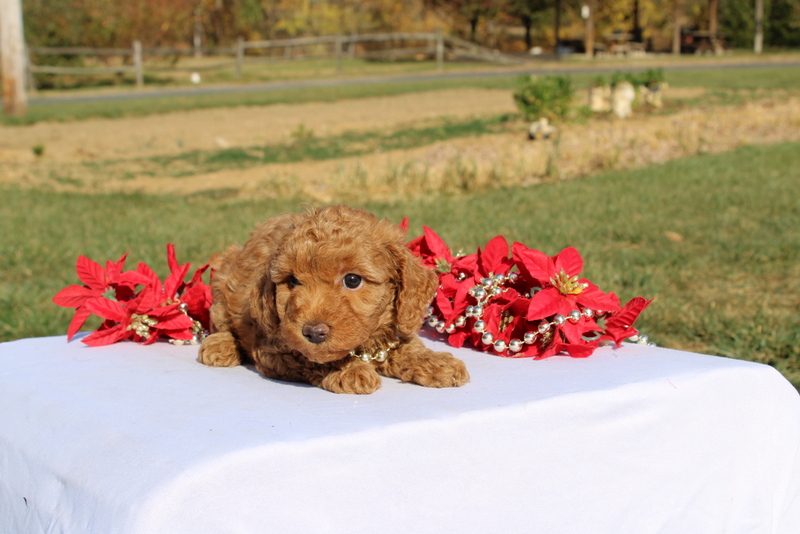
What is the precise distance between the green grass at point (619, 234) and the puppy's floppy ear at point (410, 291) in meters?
2.48

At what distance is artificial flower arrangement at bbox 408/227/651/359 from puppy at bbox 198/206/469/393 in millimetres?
460

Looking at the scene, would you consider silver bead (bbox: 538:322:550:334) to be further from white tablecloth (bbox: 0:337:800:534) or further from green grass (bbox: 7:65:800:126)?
green grass (bbox: 7:65:800:126)

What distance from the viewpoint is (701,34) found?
184ft

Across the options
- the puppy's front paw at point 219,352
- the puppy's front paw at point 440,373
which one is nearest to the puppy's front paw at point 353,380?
the puppy's front paw at point 440,373

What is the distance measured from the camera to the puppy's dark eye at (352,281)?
2.24 metres

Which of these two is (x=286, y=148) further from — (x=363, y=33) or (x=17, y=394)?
(x=363, y=33)

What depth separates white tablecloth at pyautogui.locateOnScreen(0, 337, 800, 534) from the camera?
1843 mm

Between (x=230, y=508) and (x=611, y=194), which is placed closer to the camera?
(x=230, y=508)

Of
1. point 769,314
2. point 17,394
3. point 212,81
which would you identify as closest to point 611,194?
point 769,314

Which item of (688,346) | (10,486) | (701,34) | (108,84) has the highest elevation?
(701,34)

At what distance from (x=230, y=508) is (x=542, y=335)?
1.47m

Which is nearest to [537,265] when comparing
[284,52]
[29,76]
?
[29,76]

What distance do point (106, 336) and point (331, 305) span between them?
1424mm

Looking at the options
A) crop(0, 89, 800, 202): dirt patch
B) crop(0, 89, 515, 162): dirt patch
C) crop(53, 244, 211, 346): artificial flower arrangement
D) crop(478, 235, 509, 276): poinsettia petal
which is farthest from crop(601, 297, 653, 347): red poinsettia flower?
crop(0, 89, 515, 162): dirt patch
